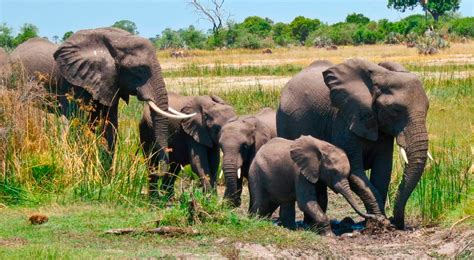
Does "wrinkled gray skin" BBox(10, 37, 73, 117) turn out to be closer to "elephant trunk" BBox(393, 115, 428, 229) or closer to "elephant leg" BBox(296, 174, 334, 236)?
"elephant leg" BBox(296, 174, 334, 236)

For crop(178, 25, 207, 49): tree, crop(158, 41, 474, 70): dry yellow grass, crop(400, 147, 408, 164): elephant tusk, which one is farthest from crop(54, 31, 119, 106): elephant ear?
crop(178, 25, 207, 49): tree

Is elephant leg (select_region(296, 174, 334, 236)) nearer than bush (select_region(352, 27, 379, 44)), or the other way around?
elephant leg (select_region(296, 174, 334, 236))

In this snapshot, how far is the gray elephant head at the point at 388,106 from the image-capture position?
36.3 ft

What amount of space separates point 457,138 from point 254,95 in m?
5.50

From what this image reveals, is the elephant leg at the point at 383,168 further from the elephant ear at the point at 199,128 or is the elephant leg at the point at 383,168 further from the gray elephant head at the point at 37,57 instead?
the gray elephant head at the point at 37,57

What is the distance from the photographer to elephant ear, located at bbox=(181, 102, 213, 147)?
14039 millimetres

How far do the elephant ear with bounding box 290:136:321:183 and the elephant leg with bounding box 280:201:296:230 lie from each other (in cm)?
74

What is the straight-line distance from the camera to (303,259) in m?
9.75

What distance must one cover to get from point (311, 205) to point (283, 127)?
2.09 m

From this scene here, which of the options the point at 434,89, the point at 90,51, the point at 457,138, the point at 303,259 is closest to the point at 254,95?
the point at 434,89

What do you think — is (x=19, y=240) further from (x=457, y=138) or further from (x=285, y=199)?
(x=457, y=138)

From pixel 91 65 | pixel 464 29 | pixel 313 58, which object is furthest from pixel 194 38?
pixel 91 65

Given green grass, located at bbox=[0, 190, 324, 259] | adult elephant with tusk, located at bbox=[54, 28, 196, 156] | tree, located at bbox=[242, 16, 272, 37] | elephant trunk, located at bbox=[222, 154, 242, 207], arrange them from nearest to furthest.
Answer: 1. green grass, located at bbox=[0, 190, 324, 259]
2. elephant trunk, located at bbox=[222, 154, 242, 207]
3. adult elephant with tusk, located at bbox=[54, 28, 196, 156]
4. tree, located at bbox=[242, 16, 272, 37]

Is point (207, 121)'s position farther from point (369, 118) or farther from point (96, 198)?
point (369, 118)
